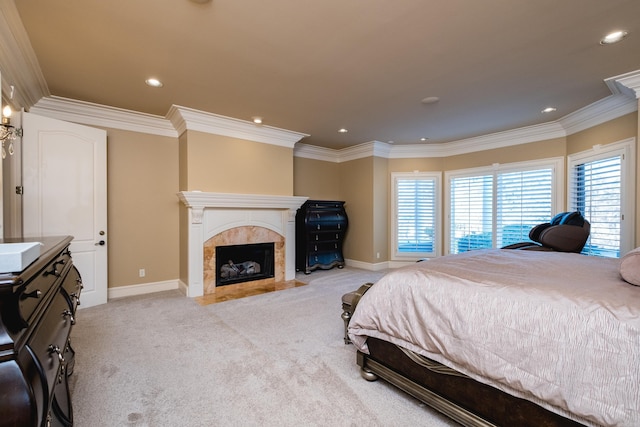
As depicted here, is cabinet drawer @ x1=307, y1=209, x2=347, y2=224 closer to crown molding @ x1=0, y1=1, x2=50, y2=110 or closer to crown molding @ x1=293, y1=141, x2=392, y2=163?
crown molding @ x1=293, y1=141, x2=392, y2=163

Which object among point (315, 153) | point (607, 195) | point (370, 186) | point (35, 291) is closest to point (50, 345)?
point (35, 291)

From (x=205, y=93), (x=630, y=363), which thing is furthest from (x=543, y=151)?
(x=205, y=93)

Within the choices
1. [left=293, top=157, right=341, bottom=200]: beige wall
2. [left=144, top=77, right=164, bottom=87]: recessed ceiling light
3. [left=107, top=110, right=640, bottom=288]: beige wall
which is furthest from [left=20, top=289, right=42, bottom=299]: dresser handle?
[left=293, top=157, right=341, bottom=200]: beige wall

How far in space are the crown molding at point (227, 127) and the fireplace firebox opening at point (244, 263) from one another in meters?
1.80

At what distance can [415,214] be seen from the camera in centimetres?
636

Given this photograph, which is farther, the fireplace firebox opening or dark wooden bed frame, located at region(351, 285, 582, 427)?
the fireplace firebox opening

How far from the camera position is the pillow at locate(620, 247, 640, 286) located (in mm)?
1486

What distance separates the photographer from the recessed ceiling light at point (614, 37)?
2.37 meters

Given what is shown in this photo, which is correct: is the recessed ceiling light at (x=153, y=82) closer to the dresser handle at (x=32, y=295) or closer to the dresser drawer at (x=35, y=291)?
the dresser drawer at (x=35, y=291)

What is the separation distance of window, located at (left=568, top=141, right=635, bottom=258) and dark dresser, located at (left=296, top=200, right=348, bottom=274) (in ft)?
13.0

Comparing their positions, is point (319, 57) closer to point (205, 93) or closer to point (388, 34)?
point (388, 34)

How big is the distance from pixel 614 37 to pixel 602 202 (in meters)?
2.31

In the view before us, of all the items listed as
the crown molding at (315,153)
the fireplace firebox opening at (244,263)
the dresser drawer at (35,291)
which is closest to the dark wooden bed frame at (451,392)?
the dresser drawer at (35,291)

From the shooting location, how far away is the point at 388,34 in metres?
2.41
